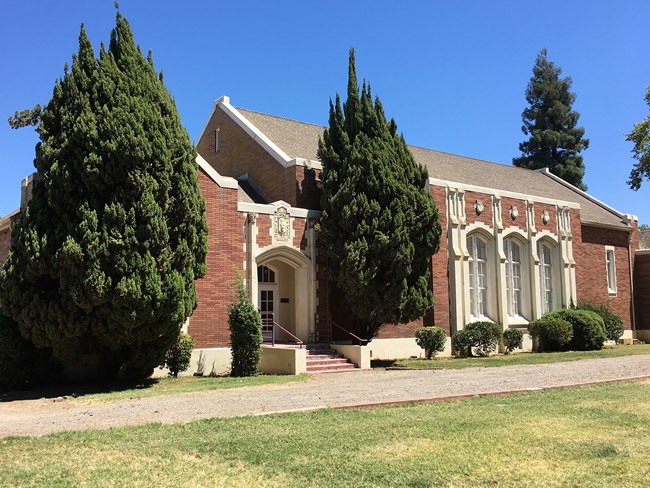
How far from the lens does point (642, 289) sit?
3366 centimetres

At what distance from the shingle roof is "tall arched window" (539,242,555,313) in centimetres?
370

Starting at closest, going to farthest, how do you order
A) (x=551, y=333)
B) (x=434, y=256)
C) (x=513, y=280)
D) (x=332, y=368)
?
(x=332, y=368) < (x=434, y=256) < (x=551, y=333) < (x=513, y=280)

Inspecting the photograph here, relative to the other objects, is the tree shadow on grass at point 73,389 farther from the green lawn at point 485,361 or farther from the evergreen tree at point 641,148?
the evergreen tree at point 641,148

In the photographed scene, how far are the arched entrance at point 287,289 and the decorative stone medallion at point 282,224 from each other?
36 cm

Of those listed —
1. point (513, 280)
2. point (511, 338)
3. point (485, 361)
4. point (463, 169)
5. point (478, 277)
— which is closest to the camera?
point (485, 361)

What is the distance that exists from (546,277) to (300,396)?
19365 mm

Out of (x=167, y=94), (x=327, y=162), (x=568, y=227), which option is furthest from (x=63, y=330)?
(x=568, y=227)

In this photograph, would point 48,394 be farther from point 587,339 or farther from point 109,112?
point 587,339

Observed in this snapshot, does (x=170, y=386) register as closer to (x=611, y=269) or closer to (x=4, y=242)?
(x=4, y=242)

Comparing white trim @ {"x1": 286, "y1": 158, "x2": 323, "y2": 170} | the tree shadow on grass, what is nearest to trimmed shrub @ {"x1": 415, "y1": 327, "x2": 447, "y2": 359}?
white trim @ {"x1": 286, "y1": 158, "x2": 323, "y2": 170}

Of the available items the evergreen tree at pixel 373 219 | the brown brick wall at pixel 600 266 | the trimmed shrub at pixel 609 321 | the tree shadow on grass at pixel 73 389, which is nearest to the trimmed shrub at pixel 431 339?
the evergreen tree at pixel 373 219

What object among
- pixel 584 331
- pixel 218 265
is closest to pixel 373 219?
pixel 218 265

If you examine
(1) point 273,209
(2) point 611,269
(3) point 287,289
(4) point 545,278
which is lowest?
(3) point 287,289

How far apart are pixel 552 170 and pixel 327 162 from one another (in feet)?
121
